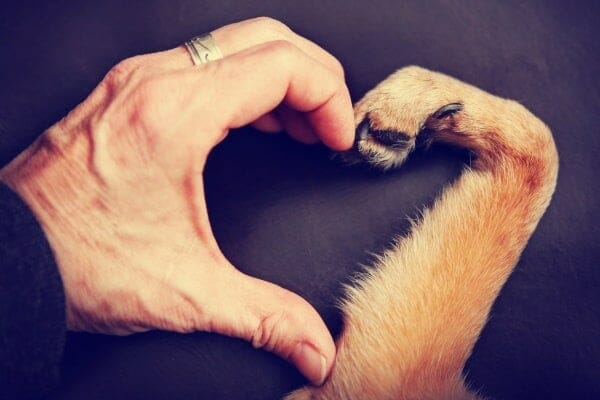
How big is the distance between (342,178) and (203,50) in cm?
32

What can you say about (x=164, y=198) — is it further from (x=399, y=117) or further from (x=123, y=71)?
(x=399, y=117)

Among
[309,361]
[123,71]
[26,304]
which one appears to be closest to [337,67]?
[123,71]

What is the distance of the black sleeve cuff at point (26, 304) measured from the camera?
0.67 metres

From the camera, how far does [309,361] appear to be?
0.78m

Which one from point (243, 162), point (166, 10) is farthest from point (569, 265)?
point (166, 10)

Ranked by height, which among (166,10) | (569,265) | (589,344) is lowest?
(589,344)

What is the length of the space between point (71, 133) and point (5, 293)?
0.26 meters

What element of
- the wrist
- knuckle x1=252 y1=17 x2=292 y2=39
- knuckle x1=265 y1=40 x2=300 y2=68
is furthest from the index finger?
the wrist

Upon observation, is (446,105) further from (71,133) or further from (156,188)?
(71,133)

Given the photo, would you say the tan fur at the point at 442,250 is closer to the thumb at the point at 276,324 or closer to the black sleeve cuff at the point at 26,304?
the thumb at the point at 276,324

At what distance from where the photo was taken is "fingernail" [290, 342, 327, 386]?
0.78 metres

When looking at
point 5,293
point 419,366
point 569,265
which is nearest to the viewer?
point 5,293

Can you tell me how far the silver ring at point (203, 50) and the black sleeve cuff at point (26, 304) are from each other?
0.34 metres

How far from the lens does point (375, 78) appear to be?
0.94 m
